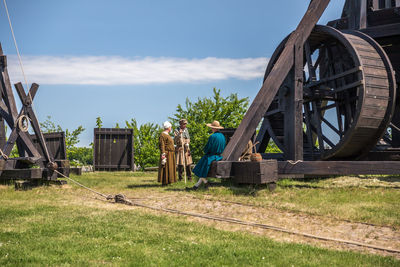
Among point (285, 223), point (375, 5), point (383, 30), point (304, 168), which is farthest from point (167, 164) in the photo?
point (375, 5)

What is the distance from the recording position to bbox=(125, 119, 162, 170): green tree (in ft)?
71.7

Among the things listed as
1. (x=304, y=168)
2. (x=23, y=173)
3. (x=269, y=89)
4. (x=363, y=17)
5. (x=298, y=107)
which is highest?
(x=363, y=17)

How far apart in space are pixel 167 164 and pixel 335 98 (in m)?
5.17

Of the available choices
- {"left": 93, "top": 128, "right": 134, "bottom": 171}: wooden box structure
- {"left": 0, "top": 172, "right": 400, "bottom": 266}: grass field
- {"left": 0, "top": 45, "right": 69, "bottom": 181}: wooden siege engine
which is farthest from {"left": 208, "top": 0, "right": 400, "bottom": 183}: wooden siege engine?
{"left": 93, "top": 128, "right": 134, "bottom": 171}: wooden box structure

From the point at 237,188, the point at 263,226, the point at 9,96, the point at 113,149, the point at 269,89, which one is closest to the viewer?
the point at 263,226

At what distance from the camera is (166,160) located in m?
11.3

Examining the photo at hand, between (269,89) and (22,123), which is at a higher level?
(269,89)

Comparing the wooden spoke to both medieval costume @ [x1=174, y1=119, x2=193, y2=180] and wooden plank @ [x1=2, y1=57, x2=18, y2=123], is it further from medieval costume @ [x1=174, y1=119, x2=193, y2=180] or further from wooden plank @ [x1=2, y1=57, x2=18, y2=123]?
wooden plank @ [x1=2, y1=57, x2=18, y2=123]

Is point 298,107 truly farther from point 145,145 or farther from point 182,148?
point 145,145

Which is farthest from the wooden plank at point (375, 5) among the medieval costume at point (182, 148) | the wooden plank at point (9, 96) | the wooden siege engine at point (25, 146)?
the wooden plank at point (9, 96)

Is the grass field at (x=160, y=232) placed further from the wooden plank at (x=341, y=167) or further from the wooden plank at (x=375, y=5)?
the wooden plank at (x=375, y=5)

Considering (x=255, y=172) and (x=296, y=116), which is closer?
(x=255, y=172)

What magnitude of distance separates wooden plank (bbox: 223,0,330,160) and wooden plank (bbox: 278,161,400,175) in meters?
1.13

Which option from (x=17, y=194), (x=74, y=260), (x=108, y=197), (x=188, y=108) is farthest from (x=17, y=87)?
(x=188, y=108)
